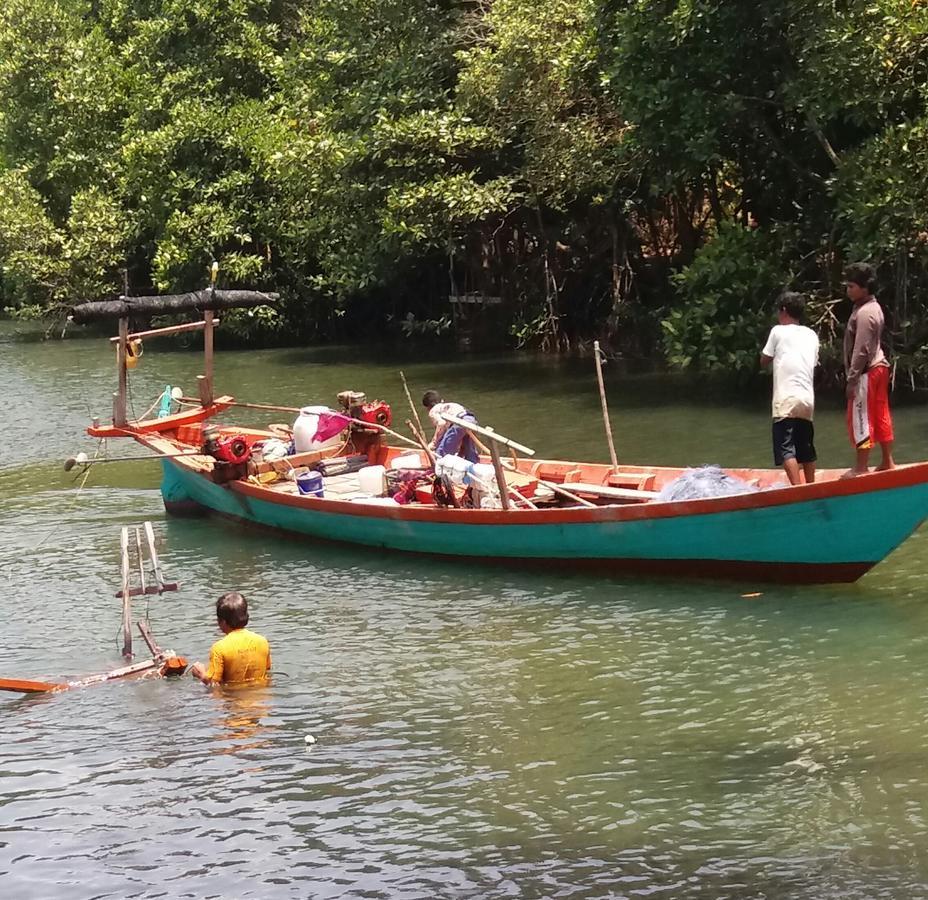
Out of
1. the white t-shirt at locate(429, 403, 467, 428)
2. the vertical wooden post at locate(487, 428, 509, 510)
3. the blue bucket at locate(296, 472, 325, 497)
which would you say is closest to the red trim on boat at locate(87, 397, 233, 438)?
the blue bucket at locate(296, 472, 325, 497)

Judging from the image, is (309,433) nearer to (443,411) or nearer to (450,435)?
(450,435)

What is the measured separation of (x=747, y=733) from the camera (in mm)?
8375

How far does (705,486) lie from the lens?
36.6 feet

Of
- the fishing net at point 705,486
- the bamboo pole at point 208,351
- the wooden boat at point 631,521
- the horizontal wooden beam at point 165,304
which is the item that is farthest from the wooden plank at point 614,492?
the bamboo pole at point 208,351

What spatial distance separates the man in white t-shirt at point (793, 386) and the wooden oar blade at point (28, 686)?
16.9 ft

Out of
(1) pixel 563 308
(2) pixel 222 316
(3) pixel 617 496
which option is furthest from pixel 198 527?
(2) pixel 222 316

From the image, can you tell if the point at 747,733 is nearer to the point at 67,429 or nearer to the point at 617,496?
the point at 617,496

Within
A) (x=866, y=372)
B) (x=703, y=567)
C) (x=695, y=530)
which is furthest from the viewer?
(x=703, y=567)

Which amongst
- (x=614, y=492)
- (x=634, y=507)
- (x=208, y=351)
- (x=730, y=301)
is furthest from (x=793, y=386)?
(x=730, y=301)

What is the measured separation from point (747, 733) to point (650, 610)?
95.8 inches

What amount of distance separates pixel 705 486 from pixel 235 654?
385 centimetres

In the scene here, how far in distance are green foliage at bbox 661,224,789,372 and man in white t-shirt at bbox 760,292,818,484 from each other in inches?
320

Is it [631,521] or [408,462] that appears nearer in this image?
[631,521]

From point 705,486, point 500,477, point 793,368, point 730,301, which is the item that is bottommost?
point 705,486
